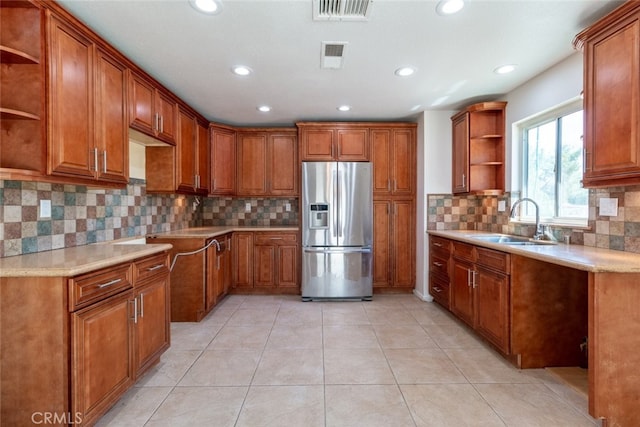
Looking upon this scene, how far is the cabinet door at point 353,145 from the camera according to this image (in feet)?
13.0

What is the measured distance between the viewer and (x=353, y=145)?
3.96 m

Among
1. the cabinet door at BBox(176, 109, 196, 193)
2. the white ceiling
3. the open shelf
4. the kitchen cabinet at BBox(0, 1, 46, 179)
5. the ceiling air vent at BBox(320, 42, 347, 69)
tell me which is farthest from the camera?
the cabinet door at BBox(176, 109, 196, 193)

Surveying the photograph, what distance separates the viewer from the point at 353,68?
250 cm

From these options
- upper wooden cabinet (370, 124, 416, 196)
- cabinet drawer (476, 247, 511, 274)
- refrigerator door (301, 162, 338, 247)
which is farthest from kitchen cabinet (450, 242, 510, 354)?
refrigerator door (301, 162, 338, 247)

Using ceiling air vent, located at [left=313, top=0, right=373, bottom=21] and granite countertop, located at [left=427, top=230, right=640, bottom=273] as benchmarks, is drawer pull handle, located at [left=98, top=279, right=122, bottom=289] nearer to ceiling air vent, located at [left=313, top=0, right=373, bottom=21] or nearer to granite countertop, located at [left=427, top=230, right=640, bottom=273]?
ceiling air vent, located at [left=313, top=0, right=373, bottom=21]

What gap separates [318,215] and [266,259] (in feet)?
3.11

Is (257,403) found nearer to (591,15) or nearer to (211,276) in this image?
(211,276)

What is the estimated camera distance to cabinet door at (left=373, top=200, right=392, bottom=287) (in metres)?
3.98

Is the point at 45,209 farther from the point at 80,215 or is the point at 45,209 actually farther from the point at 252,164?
the point at 252,164

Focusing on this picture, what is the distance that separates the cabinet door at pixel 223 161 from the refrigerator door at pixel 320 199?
44.1 inches

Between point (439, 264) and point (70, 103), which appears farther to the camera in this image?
point (439, 264)

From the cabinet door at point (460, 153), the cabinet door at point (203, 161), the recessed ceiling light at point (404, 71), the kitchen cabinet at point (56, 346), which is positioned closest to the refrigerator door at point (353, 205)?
the cabinet door at point (460, 153)

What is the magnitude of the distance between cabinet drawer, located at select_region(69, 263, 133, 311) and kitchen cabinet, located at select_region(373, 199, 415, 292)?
2928 millimetres

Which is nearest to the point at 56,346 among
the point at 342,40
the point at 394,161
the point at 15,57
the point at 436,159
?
the point at 15,57
